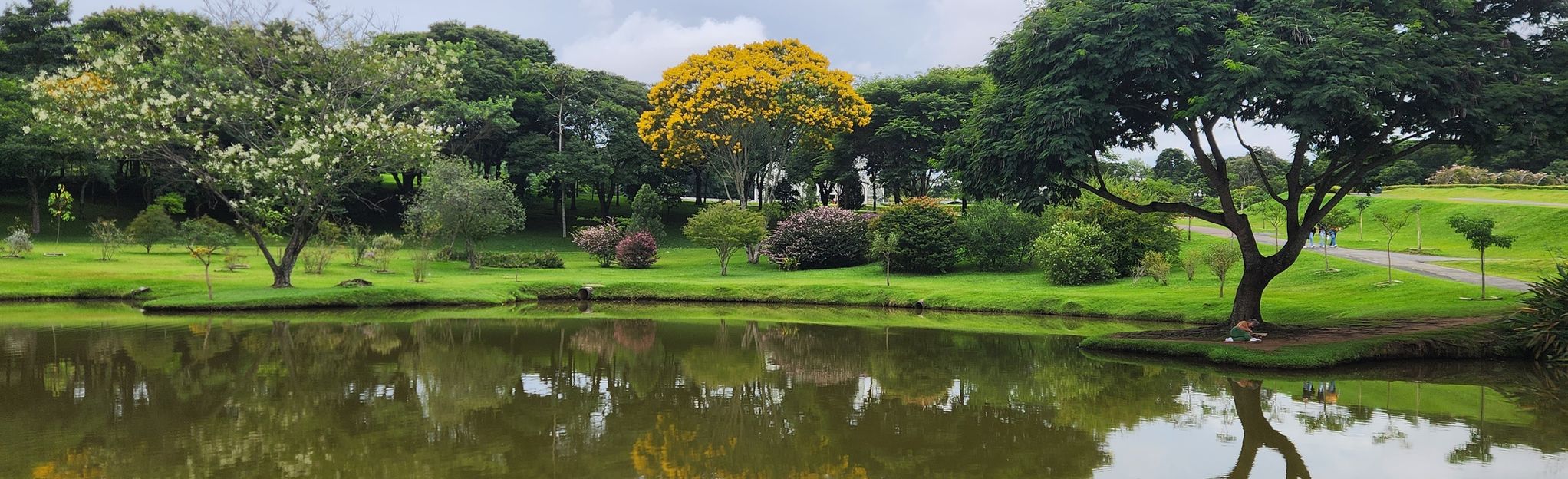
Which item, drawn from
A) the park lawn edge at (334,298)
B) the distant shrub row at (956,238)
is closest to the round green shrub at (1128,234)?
the distant shrub row at (956,238)

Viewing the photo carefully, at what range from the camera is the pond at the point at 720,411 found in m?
9.11

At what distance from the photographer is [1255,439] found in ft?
34.2

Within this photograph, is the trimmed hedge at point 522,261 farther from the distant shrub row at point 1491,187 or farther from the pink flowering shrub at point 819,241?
the distant shrub row at point 1491,187

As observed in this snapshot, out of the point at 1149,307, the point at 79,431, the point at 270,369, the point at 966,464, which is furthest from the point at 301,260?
the point at 966,464

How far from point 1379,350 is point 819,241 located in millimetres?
24854

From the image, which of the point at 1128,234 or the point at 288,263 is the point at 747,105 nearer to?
the point at 1128,234

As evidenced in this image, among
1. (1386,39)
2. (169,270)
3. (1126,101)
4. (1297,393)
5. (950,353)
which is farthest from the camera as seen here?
(169,270)

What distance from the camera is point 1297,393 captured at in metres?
13.4

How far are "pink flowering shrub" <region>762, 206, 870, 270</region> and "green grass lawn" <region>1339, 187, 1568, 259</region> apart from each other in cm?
2000

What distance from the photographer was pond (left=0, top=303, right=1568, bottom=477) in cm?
911

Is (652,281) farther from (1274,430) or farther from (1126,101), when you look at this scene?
(1274,430)

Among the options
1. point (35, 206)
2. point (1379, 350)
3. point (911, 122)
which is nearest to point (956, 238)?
point (911, 122)

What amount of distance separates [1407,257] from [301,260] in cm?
4028

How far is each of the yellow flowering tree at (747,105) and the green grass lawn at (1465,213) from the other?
73.2 ft
